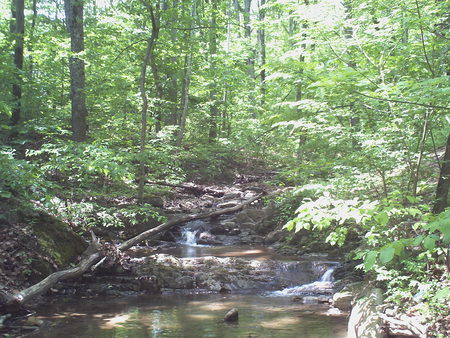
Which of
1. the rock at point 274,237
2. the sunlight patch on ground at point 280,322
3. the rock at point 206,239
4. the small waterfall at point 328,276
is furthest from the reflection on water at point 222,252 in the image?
the sunlight patch on ground at point 280,322

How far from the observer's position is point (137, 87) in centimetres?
1452

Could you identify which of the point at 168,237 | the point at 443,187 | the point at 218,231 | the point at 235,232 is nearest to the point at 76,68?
the point at 168,237

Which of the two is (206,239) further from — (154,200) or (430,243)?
(430,243)

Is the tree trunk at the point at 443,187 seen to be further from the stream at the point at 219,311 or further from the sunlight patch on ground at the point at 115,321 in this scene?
the sunlight patch on ground at the point at 115,321

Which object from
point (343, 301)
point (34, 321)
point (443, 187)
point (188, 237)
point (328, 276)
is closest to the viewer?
point (443, 187)

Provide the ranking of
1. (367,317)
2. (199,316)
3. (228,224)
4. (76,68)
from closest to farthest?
(367,317), (199,316), (76,68), (228,224)

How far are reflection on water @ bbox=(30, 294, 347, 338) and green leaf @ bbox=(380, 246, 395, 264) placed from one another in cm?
375

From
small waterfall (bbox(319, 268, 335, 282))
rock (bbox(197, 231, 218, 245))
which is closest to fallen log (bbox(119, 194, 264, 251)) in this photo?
rock (bbox(197, 231, 218, 245))

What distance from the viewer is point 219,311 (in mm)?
6234

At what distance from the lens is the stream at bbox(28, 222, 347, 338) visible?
5.30m

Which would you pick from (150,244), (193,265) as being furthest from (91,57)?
(193,265)

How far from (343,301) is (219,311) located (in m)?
2.10

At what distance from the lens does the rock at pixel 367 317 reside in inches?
177

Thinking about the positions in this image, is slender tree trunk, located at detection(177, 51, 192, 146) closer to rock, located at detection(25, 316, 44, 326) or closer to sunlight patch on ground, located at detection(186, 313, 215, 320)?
sunlight patch on ground, located at detection(186, 313, 215, 320)
